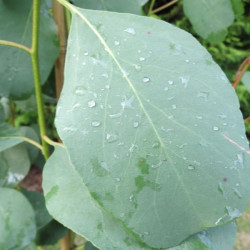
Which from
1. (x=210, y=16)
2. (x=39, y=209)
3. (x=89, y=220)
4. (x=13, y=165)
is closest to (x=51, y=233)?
(x=39, y=209)

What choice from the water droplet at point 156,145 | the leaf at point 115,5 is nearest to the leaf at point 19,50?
the leaf at point 115,5

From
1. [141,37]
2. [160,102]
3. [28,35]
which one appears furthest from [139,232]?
[28,35]

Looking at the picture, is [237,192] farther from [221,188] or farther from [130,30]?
[130,30]

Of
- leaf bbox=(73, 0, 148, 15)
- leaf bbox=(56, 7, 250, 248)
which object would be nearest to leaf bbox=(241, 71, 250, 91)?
leaf bbox=(73, 0, 148, 15)

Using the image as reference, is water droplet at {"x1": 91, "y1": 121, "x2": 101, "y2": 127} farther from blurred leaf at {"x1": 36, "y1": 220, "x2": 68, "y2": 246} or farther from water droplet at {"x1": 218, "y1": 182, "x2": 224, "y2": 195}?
blurred leaf at {"x1": 36, "y1": 220, "x2": 68, "y2": 246}

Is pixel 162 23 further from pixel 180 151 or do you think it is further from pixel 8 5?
pixel 8 5

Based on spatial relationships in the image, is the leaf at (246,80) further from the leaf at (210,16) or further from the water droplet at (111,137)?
the water droplet at (111,137)
